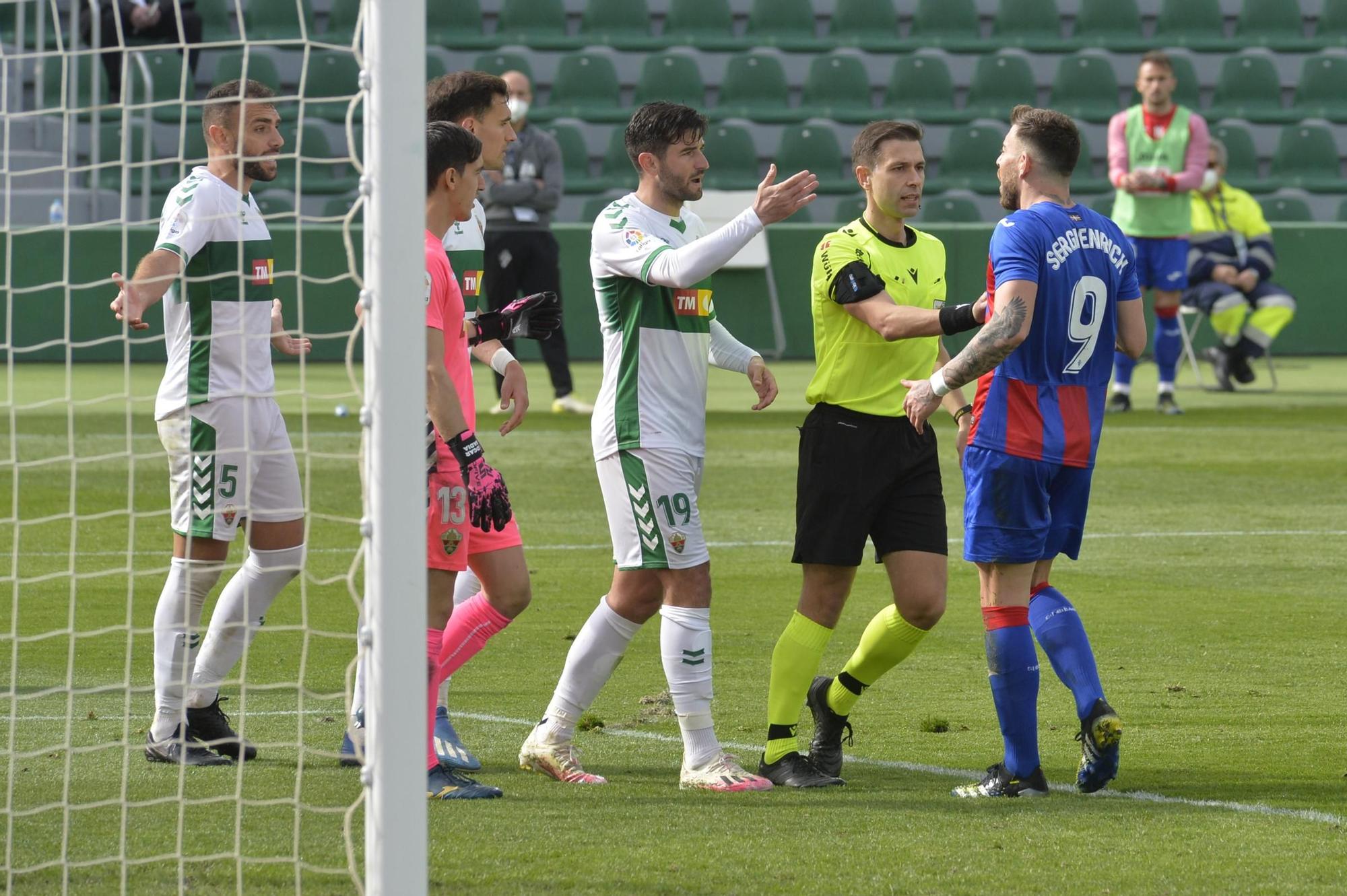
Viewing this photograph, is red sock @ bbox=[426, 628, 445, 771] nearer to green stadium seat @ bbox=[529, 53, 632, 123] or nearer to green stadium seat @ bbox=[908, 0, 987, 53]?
green stadium seat @ bbox=[529, 53, 632, 123]

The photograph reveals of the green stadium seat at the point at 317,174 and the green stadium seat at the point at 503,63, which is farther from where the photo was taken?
the green stadium seat at the point at 503,63

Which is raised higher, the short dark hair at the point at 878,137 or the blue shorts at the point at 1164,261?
the short dark hair at the point at 878,137

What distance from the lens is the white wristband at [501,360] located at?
5363 mm

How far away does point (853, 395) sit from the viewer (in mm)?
5066

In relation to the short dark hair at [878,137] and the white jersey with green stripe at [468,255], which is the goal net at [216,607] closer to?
the white jersey with green stripe at [468,255]

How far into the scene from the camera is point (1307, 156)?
787 inches

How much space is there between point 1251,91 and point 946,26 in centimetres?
348

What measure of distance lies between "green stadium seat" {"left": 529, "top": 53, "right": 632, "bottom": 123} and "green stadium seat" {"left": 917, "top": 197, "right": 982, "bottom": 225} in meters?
3.37

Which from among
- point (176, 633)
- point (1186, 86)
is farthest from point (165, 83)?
point (176, 633)

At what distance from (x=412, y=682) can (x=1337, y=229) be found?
16.1 metres

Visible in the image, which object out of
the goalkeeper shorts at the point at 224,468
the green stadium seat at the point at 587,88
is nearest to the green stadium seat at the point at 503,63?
the green stadium seat at the point at 587,88

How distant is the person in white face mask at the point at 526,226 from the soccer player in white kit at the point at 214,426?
754cm

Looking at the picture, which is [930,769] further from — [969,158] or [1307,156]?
[1307,156]

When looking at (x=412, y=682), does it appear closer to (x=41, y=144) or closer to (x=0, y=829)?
(x=0, y=829)
